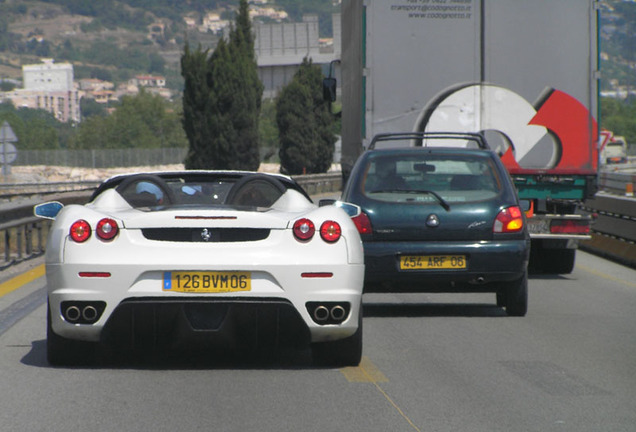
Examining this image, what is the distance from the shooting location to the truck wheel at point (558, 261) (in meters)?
15.3

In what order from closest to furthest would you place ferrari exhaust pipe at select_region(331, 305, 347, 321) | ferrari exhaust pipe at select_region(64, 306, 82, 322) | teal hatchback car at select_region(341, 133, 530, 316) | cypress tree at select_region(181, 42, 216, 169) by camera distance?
ferrari exhaust pipe at select_region(64, 306, 82, 322) → ferrari exhaust pipe at select_region(331, 305, 347, 321) → teal hatchback car at select_region(341, 133, 530, 316) → cypress tree at select_region(181, 42, 216, 169)

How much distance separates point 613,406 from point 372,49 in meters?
9.17

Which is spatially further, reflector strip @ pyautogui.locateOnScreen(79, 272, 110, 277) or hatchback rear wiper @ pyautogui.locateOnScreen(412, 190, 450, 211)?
hatchback rear wiper @ pyautogui.locateOnScreen(412, 190, 450, 211)

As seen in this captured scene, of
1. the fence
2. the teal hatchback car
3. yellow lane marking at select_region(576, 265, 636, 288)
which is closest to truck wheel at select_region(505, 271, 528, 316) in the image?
the teal hatchback car

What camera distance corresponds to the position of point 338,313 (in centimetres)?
733

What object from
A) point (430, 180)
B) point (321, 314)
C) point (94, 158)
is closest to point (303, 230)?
point (321, 314)

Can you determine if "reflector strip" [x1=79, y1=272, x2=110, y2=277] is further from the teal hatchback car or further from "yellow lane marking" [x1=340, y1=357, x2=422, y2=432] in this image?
the teal hatchback car

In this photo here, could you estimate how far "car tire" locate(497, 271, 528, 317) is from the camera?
412 inches

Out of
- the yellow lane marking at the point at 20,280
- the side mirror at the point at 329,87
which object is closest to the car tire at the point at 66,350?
the yellow lane marking at the point at 20,280

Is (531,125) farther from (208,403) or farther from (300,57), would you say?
(300,57)

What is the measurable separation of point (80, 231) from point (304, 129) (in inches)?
2527

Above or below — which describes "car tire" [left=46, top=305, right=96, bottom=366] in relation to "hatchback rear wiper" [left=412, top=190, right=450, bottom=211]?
below

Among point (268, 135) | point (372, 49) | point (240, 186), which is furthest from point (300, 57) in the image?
point (240, 186)

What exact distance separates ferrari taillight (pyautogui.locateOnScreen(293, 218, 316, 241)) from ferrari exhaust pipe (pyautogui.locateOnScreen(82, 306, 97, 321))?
1249 millimetres
